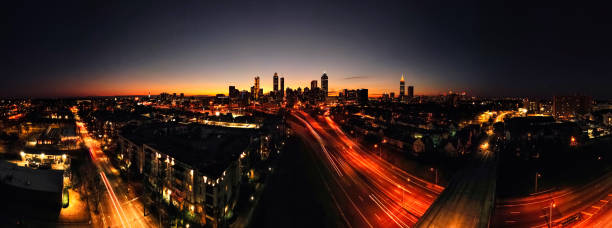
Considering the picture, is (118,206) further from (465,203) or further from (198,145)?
(465,203)

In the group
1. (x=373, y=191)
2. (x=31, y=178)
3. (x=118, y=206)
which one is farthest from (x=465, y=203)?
(x=31, y=178)

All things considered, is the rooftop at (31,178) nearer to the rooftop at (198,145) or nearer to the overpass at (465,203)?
the rooftop at (198,145)

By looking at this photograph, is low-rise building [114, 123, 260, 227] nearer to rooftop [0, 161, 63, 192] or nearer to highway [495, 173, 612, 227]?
rooftop [0, 161, 63, 192]

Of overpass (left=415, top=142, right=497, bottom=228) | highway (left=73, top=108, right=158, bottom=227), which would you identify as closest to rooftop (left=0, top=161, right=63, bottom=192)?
highway (left=73, top=108, right=158, bottom=227)

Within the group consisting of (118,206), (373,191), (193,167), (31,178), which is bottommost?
(118,206)

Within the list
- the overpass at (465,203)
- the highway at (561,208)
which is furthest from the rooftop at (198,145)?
the highway at (561,208)

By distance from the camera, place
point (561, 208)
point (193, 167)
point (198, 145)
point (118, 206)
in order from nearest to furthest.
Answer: point (561, 208), point (193, 167), point (118, 206), point (198, 145)

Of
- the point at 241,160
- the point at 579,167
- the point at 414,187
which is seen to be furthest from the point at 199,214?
the point at 579,167
